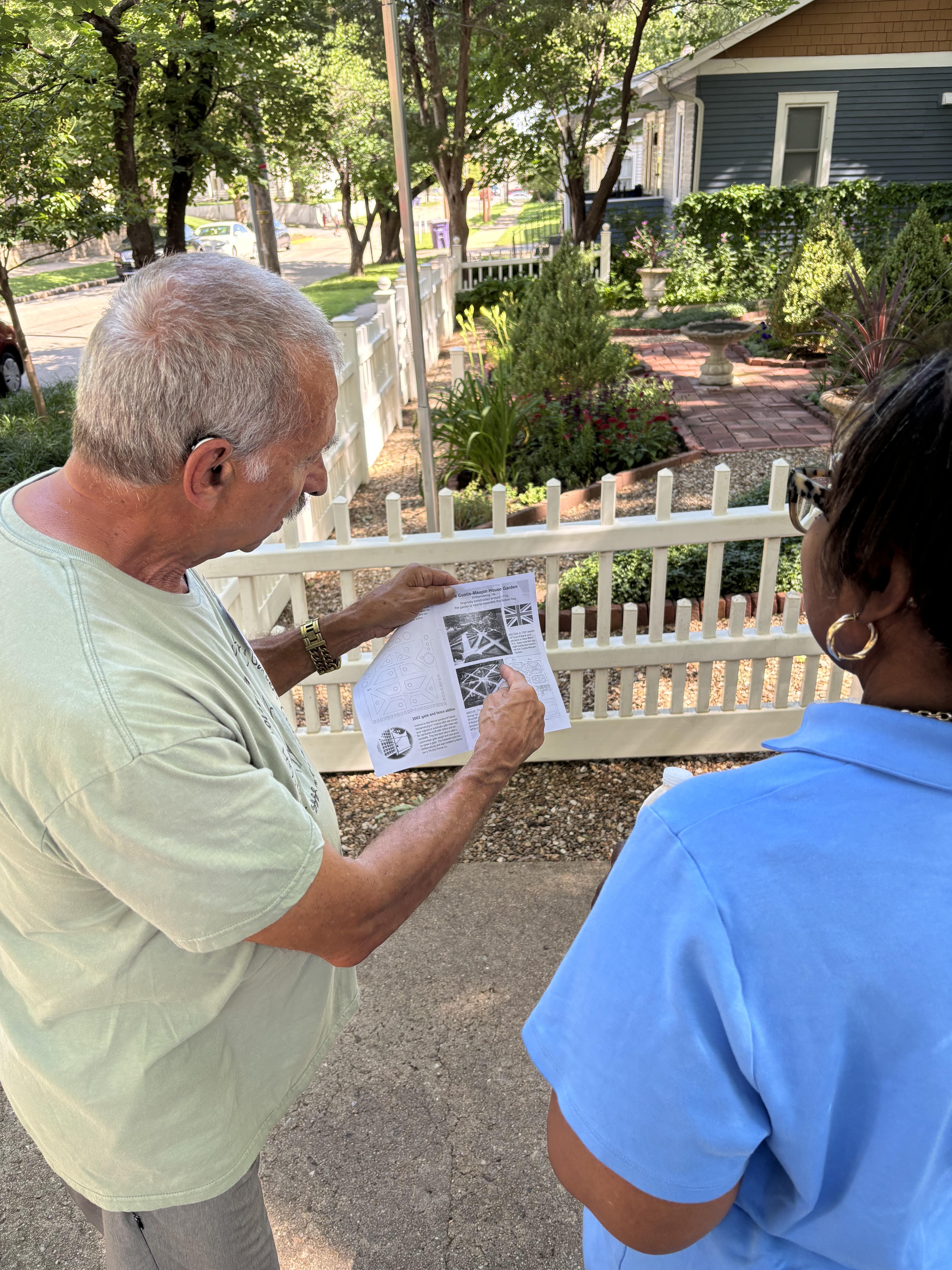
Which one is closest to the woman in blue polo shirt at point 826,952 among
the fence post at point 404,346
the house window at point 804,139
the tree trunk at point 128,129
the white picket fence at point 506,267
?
the fence post at point 404,346

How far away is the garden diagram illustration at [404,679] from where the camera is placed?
2.08 meters

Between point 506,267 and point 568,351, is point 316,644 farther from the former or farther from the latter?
point 506,267

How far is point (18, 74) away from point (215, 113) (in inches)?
108

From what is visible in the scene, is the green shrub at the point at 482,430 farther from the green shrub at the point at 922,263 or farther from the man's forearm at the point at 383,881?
the man's forearm at the point at 383,881

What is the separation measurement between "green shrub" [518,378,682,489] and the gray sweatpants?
18.8 ft

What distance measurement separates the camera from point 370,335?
26.8ft

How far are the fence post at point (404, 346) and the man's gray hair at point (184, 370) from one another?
788cm

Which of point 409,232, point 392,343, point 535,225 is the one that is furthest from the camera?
point 535,225

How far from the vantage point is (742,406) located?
9273 mm

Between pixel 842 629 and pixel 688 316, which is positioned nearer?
pixel 842 629

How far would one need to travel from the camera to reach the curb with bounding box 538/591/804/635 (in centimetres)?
442

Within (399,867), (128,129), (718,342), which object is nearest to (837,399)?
(718,342)

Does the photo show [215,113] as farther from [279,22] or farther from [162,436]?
[162,436]

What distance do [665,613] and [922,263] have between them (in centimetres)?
752
